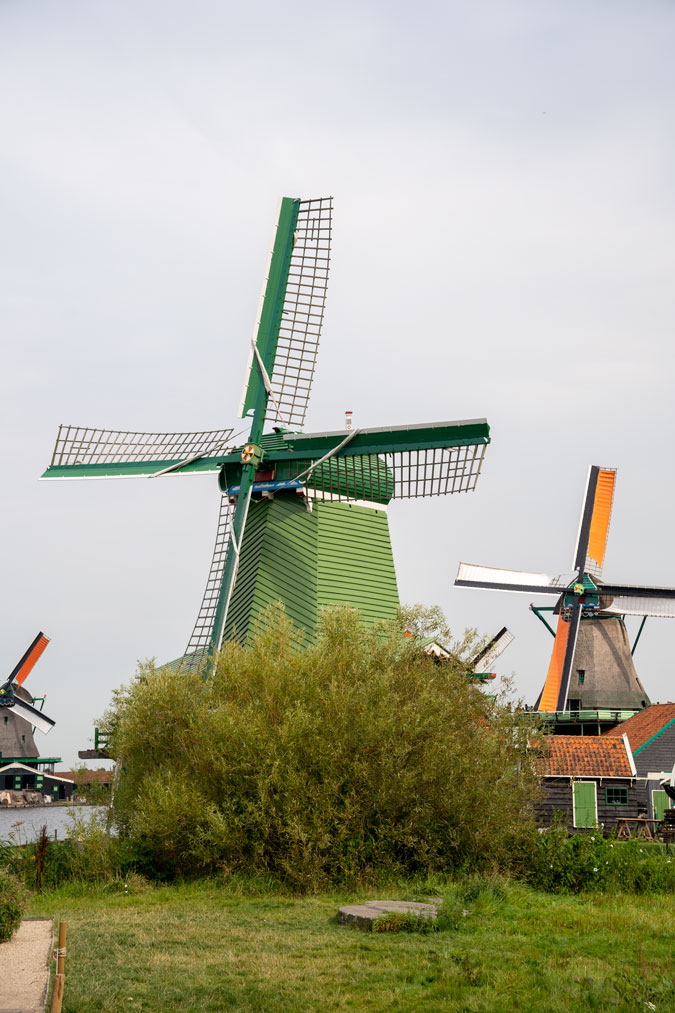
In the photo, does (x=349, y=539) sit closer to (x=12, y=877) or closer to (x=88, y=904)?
(x=88, y=904)

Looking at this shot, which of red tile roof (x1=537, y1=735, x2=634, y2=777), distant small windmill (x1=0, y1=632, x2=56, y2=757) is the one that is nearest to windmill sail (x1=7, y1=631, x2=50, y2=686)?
distant small windmill (x1=0, y1=632, x2=56, y2=757)

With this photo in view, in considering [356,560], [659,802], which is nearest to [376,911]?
[356,560]

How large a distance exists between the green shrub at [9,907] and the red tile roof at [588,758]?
1401 centimetres

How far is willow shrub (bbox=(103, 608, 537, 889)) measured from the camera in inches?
546

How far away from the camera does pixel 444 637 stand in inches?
667

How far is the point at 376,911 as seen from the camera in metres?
11.0

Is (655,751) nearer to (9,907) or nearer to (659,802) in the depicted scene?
(659,802)

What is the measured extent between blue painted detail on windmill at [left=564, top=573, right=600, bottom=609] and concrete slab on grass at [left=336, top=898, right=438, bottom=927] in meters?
25.8

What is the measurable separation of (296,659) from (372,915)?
514 cm

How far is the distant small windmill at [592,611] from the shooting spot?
117ft

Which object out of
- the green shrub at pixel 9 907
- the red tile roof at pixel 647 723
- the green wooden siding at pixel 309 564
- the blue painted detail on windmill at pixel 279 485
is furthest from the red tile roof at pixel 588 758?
the green shrub at pixel 9 907

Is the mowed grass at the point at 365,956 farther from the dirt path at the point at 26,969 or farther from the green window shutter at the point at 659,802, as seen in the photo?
the green window shutter at the point at 659,802

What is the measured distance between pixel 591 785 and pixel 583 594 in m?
14.6

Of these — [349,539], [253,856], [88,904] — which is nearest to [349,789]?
[253,856]
